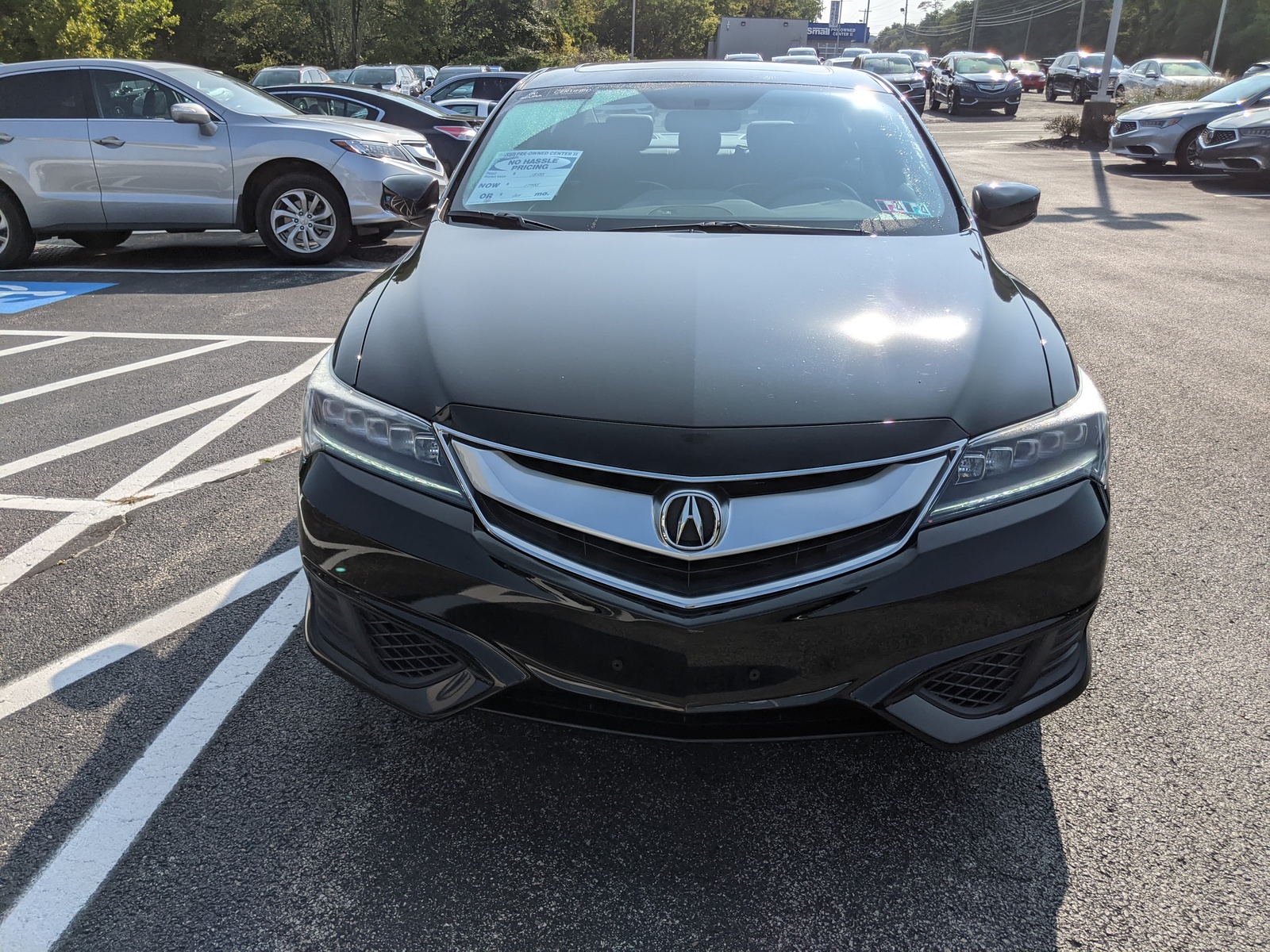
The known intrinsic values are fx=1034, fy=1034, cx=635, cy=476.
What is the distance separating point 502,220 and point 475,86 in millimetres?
14576

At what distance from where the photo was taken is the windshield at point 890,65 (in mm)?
30648

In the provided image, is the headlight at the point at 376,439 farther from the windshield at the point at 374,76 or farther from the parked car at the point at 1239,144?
the windshield at the point at 374,76

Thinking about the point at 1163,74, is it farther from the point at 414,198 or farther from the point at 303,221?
the point at 414,198

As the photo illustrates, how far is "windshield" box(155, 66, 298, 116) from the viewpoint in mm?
8781

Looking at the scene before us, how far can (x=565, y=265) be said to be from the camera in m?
2.71

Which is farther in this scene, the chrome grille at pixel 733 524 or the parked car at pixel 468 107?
the parked car at pixel 468 107

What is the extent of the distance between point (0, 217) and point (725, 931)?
9443mm

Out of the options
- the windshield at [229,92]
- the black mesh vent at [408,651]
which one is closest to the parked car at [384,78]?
the windshield at [229,92]

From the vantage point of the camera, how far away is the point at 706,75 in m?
3.89

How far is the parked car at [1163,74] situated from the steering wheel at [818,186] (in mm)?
26556

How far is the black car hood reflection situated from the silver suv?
21.1 ft

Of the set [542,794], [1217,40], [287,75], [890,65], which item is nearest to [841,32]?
[1217,40]

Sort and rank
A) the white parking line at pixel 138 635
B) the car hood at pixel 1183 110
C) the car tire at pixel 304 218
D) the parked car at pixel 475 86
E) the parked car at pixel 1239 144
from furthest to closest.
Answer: the parked car at pixel 475 86
the car hood at pixel 1183 110
the parked car at pixel 1239 144
the car tire at pixel 304 218
the white parking line at pixel 138 635

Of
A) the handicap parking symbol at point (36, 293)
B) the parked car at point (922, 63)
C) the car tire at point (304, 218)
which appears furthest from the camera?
the parked car at point (922, 63)
